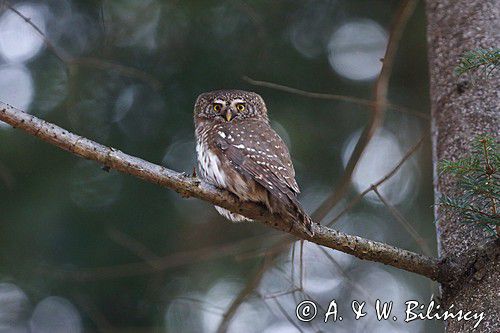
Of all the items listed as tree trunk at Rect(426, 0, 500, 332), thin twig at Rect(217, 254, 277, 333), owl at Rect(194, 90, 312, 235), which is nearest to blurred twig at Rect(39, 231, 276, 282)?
thin twig at Rect(217, 254, 277, 333)

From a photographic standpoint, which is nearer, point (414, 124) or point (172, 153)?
point (172, 153)

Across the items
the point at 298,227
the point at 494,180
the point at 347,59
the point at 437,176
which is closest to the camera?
the point at 494,180

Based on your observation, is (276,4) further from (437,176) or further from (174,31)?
(437,176)

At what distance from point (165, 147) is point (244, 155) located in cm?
162

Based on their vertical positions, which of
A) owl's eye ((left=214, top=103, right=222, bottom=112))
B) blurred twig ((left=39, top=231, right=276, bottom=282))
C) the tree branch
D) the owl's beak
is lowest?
→ the tree branch

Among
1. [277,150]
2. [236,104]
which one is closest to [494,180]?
[277,150]

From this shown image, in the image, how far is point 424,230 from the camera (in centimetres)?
560

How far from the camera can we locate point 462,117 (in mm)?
3549

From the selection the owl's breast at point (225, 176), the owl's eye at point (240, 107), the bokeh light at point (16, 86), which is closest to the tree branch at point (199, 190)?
the owl's breast at point (225, 176)

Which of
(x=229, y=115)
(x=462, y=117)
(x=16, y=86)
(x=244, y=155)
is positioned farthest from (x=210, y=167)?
(x=16, y=86)

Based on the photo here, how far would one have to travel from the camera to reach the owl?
3387 millimetres

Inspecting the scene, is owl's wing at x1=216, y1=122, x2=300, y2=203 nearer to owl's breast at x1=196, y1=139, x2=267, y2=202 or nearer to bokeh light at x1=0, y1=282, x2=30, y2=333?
owl's breast at x1=196, y1=139, x2=267, y2=202

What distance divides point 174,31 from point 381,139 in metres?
1.59

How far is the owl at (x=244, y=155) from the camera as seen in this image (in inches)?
133
